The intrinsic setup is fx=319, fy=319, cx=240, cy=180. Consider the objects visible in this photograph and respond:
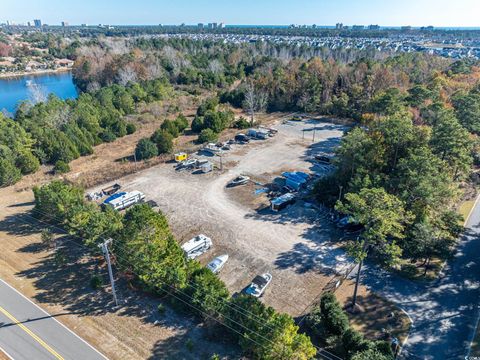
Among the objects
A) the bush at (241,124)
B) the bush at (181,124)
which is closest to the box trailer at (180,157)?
the bush at (181,124)

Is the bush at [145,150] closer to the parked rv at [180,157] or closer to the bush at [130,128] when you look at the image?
the parked rv at [180,157]

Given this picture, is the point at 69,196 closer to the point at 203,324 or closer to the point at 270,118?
the point at 203,324

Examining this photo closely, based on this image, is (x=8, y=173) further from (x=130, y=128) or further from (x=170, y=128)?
(x=170, y=128)

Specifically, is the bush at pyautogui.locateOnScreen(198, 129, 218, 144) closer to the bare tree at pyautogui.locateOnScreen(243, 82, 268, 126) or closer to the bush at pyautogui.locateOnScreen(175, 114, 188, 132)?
the bush at pyautogui.locateOnScreen(175, 114, 188, 132)

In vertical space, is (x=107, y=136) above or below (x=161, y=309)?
above

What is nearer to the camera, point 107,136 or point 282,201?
point 282,201

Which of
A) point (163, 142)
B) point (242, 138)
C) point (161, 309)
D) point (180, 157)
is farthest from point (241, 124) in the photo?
point (161, 309)
